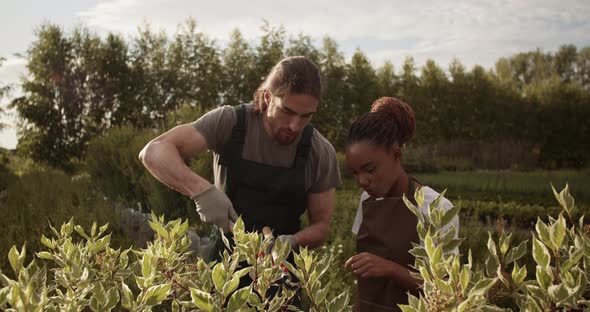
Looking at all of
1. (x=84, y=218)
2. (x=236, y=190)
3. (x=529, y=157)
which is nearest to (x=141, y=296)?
(x=236, y=190)

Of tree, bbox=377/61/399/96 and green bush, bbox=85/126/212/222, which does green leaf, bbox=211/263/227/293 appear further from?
tree, bbox=377/61/399/96

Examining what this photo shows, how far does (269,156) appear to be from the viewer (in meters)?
2.86

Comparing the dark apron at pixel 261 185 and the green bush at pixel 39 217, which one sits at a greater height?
the dark apron at pixel 261 185

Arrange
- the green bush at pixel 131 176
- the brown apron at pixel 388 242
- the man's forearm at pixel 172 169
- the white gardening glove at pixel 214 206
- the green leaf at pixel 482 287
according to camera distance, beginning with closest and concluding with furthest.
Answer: the green leaf at pixel 482 287
the brown apron at pixel 388 242
the white gardening glove at pixel 214 206
the man's forearm at pixel 172 169
the green bush at pixel 131 176

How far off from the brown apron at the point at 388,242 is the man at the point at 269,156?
42cm

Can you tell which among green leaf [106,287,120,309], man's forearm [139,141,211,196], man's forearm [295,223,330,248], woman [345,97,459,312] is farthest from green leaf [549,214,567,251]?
man's forearm [139,141,211,196]

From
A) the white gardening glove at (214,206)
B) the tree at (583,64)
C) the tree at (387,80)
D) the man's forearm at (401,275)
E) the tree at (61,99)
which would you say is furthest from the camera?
the tree at (583,64)

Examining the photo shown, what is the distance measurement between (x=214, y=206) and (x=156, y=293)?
143cm

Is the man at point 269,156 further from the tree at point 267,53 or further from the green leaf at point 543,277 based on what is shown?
the tree at point 267,53

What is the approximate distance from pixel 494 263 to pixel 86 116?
25.2 meters

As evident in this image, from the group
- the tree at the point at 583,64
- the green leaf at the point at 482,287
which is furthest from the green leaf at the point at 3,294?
the tree at the point at 583,64

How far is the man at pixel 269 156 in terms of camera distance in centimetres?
258

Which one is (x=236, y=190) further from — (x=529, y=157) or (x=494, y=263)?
(x=529, y=157)

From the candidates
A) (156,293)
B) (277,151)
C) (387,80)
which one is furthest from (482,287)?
(387,80)
